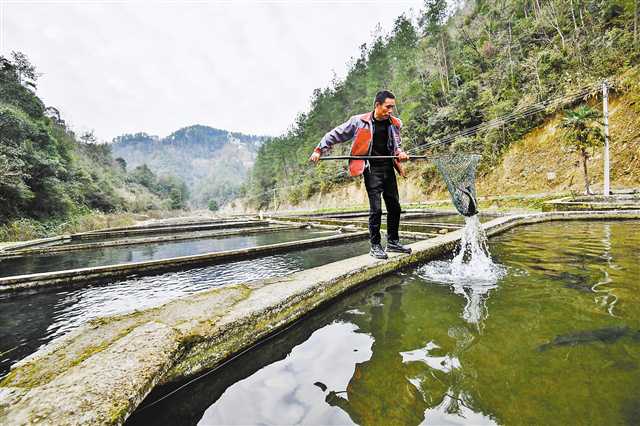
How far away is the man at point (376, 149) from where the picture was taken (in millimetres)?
3840

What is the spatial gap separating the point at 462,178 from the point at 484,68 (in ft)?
123

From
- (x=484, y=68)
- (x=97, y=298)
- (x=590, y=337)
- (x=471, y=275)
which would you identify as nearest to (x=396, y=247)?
(x=471, y=275)

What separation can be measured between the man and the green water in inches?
54.9

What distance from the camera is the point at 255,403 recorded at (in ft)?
4.93

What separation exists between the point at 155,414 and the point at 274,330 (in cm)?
97

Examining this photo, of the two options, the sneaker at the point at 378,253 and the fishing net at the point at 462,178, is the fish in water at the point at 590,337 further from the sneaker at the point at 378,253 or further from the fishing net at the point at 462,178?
the fishing net at the point at 462,178

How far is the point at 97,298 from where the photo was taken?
393 centimetres

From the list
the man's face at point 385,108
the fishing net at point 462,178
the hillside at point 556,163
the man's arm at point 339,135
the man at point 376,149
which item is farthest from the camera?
the hillside at point 556,163

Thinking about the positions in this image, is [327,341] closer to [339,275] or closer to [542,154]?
[339,275]

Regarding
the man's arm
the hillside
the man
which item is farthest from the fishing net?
the hillside

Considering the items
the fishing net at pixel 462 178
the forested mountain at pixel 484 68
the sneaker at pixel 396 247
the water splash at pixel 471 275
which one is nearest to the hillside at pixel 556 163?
the forested mountain at pixel 484 68

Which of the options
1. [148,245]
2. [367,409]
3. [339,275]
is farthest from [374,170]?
[148,245]

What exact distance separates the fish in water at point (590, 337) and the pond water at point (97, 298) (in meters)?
3.44

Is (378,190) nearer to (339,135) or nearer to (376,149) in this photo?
(376,149)
